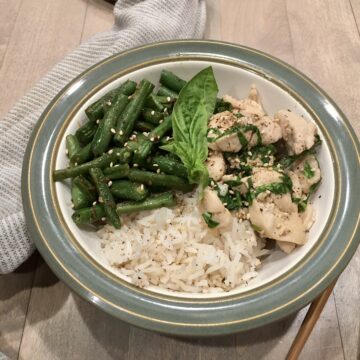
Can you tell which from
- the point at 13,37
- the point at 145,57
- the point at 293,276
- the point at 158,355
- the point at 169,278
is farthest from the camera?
the point at 13,37

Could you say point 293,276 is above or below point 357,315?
above

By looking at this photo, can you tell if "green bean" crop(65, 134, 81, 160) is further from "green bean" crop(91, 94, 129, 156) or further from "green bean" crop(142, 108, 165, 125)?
"green bean" crop(142, 108, 165, 125)

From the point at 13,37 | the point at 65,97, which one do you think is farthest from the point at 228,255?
the point at 13,37

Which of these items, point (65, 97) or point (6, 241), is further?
point (65, 97)

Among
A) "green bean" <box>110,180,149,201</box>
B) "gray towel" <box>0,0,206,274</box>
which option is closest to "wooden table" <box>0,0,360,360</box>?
"gray towel" <box>0,0,206,274</box>

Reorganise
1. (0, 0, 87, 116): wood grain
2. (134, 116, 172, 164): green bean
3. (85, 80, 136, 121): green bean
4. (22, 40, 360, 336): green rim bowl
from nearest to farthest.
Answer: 1. (22, 40, 360, 336): green rim bowl
2. (134, 116, 172, 164): green bean
3. (85, 80, 136, 121): green bean
4. (0, 0, 87, 116): wood grain

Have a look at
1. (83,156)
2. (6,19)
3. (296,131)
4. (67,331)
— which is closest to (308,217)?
(296,131)

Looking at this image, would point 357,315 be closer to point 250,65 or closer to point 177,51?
point 250,65
